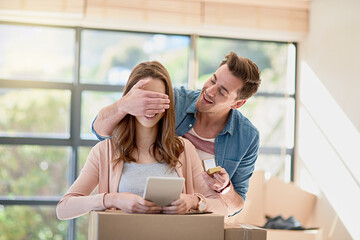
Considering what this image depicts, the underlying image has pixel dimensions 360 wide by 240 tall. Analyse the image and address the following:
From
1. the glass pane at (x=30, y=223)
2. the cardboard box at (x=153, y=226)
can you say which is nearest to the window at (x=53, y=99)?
the glass pane at (x=30, y=223)

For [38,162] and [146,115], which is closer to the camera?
[146,115]

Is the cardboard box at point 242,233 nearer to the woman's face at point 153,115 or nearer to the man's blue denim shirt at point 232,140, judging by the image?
the woman's face at point 153,115

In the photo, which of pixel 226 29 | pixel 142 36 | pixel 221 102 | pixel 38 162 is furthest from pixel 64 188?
pixel 221 102

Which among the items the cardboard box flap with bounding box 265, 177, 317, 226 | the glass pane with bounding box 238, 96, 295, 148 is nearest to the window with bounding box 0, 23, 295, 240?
the glass pane with bounding box 238, 96, 295, 148

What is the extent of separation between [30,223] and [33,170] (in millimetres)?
532

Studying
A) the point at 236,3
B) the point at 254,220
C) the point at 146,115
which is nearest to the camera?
the point at 146,115

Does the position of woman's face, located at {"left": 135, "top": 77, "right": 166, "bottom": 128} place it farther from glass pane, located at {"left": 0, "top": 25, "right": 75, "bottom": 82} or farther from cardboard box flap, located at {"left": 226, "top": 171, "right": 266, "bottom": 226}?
glass pane, located at {"left": 0, "top": 25, "right": 75, "bottom": 82}

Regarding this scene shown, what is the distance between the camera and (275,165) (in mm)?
5594

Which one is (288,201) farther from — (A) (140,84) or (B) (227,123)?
(A) (140,84)

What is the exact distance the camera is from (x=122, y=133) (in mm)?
1739

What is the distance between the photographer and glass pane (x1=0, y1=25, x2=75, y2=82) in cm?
517

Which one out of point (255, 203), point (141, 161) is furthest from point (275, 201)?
point (141, 161)

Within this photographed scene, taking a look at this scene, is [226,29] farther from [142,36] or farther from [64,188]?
[64,188]

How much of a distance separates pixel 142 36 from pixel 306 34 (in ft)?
5.87
